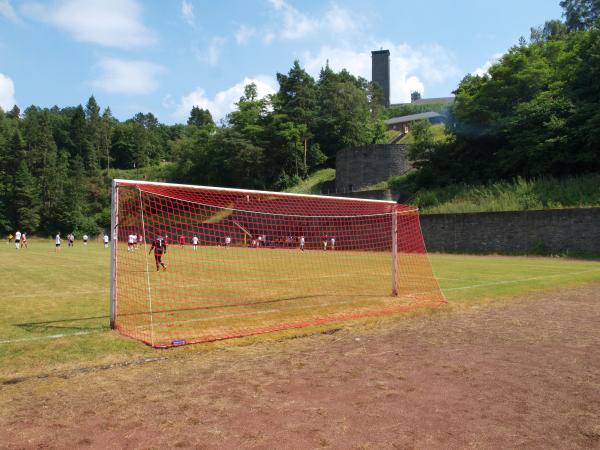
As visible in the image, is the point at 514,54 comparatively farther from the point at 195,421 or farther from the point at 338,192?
the point at 195,421

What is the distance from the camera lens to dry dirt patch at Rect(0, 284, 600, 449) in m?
3.69

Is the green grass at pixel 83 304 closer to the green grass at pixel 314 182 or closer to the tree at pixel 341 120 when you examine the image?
the green grass at pixel 314 182

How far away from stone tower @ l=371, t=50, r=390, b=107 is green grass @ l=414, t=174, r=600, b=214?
9540 centimetres

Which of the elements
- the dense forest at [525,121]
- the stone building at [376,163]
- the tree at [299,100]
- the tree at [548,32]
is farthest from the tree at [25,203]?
the tree at [548,32]

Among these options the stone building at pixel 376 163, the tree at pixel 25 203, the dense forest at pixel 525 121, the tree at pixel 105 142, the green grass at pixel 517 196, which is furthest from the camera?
the tree at pixel 105 142

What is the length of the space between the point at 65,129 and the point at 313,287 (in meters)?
121

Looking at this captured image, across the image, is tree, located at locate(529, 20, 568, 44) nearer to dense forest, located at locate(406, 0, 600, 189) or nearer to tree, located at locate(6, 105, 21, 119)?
dense forest, located at locate(406, 0, 600, 189)

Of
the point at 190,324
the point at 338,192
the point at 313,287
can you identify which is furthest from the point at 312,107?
the point at 190,324

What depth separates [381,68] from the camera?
427 ft

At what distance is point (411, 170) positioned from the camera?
171 ft

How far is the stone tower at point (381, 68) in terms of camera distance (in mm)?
129750

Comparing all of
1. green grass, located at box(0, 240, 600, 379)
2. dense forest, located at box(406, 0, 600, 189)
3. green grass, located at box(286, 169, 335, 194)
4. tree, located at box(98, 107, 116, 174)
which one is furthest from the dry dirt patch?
tree, located at box(98, 107, 116, 174)

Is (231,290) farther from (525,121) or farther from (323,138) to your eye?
(323,138)

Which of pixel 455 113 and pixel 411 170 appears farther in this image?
pixel 411 170
